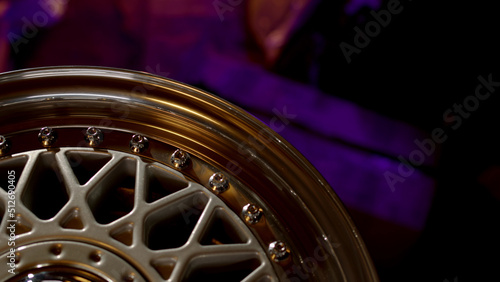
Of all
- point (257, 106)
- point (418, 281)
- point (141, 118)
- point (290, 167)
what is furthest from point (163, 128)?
point (418, 281)

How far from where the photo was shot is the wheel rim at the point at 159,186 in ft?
1.60

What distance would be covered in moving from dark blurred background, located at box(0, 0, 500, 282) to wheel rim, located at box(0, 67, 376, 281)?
213 mm

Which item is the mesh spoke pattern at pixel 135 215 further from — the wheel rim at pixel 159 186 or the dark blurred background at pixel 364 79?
the dark blurred background at pixel 364 79

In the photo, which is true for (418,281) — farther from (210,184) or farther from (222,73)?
(222,73)

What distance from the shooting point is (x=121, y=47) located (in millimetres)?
845

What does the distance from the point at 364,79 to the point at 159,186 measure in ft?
1.19

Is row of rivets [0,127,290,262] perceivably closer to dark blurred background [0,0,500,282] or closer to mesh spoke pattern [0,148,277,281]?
mesh spoke pattern [0,148,277,281]

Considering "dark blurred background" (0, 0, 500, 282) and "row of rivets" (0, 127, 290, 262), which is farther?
"dark blurred background" (0, 0, 500, 282)

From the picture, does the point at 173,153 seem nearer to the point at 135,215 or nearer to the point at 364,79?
the point at 135,215

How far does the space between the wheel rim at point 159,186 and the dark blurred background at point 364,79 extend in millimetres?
213

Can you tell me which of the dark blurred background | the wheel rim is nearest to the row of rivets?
the wheel rim

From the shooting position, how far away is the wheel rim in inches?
19.2

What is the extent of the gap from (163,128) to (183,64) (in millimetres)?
281

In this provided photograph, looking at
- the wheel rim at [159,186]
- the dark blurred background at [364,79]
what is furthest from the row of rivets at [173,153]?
the dark blurred background at [364,79]
